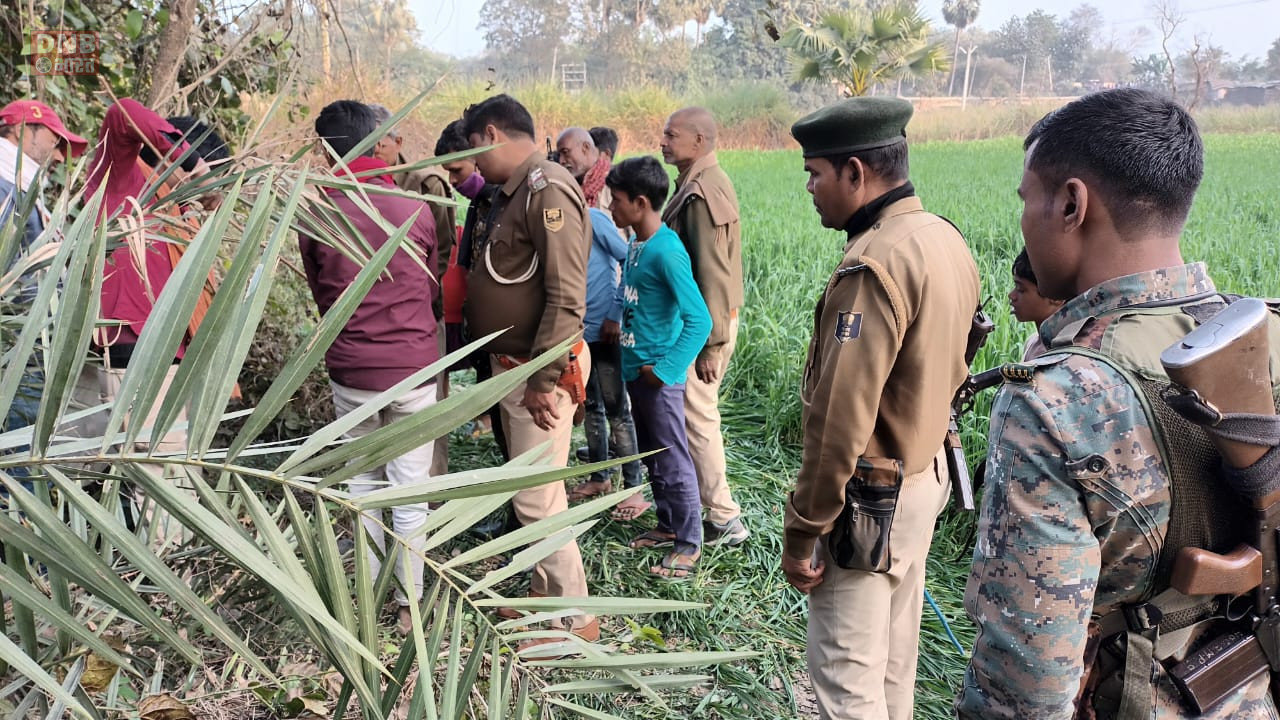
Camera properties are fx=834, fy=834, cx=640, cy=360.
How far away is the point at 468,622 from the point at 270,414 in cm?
208

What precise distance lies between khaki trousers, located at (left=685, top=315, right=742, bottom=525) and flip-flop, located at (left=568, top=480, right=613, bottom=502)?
596 mm

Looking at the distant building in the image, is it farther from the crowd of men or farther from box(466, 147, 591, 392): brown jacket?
box(466, 147, 591, 392): brown jacket

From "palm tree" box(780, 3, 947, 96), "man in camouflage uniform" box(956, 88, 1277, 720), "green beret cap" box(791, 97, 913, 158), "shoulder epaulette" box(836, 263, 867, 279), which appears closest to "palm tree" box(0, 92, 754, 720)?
"man in camouflage uniform" box(956, 88, 1277, 720)

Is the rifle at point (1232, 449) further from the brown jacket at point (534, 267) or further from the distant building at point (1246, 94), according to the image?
the distant building at point (1246, 94)

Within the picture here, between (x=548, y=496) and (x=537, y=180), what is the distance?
41.4 inches

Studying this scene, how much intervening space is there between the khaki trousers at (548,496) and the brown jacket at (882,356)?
1.10 m

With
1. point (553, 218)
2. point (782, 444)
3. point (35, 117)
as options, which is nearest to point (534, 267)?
point (553, 218)

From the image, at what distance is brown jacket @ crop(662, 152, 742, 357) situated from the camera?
348cm

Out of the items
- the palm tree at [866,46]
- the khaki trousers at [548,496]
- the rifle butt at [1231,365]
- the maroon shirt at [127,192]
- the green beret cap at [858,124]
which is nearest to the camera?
the rifle butt at [1231,365]

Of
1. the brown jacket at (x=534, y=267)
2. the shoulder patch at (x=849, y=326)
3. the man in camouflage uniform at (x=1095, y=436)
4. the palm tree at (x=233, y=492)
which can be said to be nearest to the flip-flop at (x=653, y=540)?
the brown jacket at (x=534, y=267)

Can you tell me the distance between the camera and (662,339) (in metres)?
3.22

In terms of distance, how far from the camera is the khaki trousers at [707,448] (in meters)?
3.49

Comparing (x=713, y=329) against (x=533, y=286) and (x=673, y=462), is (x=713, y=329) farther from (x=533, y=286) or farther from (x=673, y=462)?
(x=533, y=286)

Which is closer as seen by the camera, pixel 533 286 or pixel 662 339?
pixel 533 286
